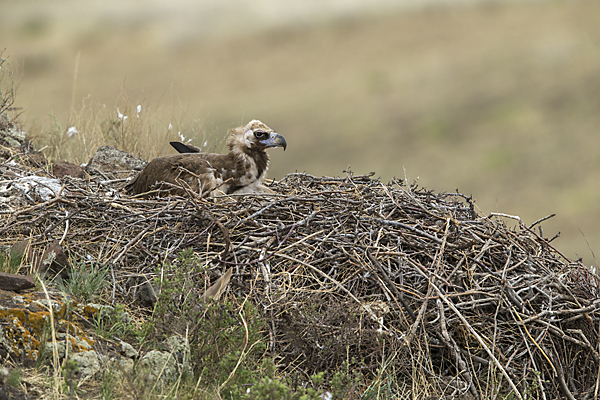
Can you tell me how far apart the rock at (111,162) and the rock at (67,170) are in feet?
0.66

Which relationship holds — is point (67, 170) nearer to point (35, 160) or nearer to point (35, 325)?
point (35, 160)

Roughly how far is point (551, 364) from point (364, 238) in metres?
1.41

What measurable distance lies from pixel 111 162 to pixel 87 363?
3.50 metres

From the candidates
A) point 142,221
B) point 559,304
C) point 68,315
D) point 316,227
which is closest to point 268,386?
point 68,315

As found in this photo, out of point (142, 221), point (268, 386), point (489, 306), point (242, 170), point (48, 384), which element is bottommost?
point (48, 384)

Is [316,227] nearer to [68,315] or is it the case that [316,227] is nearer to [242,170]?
[242,170]

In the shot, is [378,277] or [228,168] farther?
[228,168]

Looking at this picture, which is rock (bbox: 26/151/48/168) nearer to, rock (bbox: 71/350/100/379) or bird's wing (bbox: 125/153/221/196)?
bird's wing (bbox: 125/153/221/196)

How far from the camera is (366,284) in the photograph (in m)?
3.66

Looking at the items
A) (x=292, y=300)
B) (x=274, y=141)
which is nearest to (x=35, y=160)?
(x=274, y=141)

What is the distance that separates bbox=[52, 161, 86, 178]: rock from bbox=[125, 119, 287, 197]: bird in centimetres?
94

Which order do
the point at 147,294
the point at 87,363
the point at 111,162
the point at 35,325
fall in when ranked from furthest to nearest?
the point at 111,162
the point at 147,294
the point at 35,325
the point at 87,363

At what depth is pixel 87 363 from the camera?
9.18 ft

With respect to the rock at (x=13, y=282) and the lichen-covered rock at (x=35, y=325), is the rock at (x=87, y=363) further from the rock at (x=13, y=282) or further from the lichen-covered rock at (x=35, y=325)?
the rock at (x=13, y=282)
